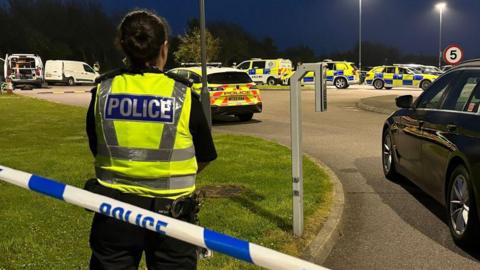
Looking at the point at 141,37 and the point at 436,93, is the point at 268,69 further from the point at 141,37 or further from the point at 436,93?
the point at 141,37

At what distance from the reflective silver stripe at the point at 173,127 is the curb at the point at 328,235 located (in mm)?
2312

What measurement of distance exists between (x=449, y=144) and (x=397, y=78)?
2985 cm

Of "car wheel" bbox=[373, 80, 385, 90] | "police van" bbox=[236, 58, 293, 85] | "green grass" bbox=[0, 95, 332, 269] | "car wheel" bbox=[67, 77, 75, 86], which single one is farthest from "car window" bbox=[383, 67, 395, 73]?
"green grass" bbox=[0, 95, 332, 269]

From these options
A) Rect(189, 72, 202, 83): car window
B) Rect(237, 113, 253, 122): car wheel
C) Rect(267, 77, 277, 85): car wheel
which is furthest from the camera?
Rect(267, 77, 277, 85): car wheel

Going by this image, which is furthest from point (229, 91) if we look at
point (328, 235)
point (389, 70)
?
point (389, 70)

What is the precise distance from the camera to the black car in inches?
169

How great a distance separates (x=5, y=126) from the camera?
13086mm

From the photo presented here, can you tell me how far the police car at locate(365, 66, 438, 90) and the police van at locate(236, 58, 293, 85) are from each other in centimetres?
691

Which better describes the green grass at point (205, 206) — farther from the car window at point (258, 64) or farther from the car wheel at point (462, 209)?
the car window at point (258, 64)

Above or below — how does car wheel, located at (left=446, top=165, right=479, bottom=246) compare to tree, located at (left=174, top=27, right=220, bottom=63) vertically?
below

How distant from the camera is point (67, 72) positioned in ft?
132

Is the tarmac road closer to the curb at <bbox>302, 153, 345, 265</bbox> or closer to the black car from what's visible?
the curb at <bbox>302, 153, 345, 265</bbox>

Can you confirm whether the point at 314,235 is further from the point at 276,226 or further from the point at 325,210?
the point at 325,210

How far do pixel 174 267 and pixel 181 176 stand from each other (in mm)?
388
